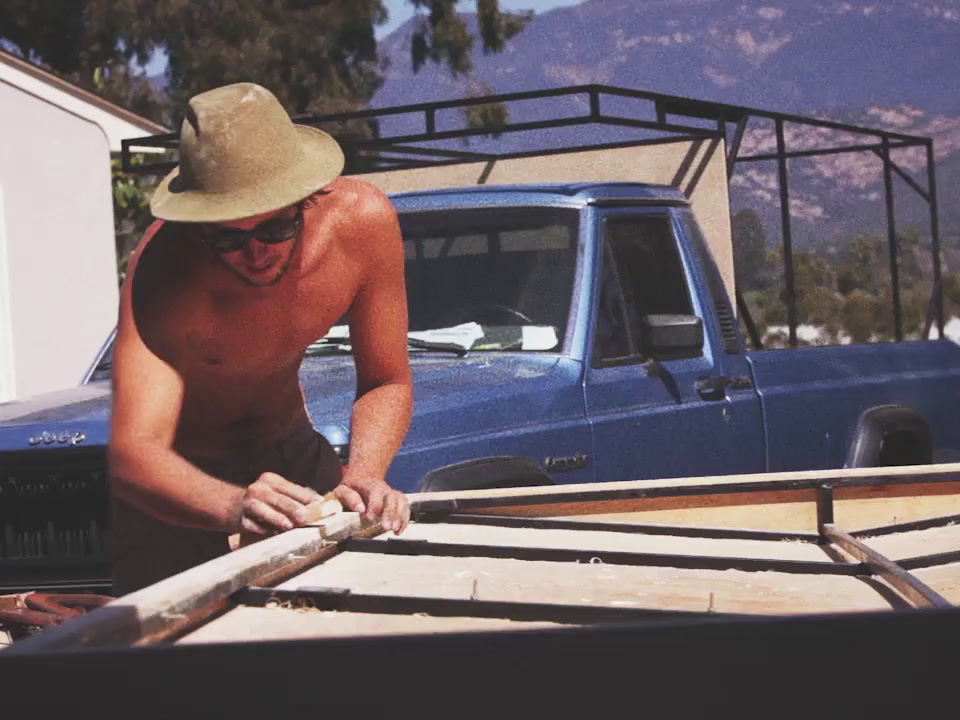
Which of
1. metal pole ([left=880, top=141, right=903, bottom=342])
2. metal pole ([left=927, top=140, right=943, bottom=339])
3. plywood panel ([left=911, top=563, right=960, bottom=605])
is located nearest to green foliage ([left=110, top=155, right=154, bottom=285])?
metal pole ([left=880, top=141, right=903, bottom=342])

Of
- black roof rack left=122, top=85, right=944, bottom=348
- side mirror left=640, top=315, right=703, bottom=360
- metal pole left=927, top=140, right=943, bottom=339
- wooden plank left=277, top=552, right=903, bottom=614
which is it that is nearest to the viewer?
Result: wooden plank left=277, top=552, right=903, bottom=614

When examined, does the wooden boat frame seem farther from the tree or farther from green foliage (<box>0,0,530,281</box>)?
green foliage (<box>0,0,530,281</box>)

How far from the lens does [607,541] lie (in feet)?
12.8

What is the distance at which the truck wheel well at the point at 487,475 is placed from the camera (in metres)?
4.97

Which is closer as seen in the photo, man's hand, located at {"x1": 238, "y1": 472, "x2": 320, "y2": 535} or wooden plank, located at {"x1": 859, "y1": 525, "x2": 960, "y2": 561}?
man's hand, located at {"x1": 238, "y1": 472, "x2": 320, "y2": 535}

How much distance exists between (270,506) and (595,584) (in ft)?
2.17

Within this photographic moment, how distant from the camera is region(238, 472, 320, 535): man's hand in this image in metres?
3.10

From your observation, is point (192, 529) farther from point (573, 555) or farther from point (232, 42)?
point (232, 42)

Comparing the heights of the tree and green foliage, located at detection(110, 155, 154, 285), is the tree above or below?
below

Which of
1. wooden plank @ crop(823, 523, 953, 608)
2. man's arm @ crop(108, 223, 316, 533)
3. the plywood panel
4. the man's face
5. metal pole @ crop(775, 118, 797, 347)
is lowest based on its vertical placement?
the plywood panel

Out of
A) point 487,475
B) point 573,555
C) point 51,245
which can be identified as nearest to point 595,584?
point 573,555

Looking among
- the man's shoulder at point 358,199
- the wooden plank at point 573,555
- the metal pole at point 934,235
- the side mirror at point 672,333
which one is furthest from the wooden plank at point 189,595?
the metal pole at point 934,235

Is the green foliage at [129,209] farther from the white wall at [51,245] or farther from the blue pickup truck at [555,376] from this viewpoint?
the blue pickup truck at [555,376]

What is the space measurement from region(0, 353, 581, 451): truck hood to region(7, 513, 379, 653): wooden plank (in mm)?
1409
